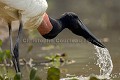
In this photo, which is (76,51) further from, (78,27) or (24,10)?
(24,10)

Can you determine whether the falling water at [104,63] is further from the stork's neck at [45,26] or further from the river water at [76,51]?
the stork's neck at [45,26]

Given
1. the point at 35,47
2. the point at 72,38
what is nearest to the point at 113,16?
the point at 72,38

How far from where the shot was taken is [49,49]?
906cm

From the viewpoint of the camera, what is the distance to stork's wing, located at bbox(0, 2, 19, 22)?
598 cm

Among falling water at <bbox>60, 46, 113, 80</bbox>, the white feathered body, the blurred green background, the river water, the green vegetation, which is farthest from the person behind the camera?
the blurred green background

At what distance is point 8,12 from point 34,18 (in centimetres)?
33

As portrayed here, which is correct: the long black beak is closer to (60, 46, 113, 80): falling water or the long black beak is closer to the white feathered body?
(60, 46, 113, 80): falling water

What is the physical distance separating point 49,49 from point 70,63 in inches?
60.1

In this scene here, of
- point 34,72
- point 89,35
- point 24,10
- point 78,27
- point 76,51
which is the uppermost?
point 24,10

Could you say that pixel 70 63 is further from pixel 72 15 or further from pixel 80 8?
pixel 80 8

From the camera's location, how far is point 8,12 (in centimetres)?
615

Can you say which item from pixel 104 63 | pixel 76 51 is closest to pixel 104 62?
pixel 104 63

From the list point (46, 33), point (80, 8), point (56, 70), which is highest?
point (80, 8)

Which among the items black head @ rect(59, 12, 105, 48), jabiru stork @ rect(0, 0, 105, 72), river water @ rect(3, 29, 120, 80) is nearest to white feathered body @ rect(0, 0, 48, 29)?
jabiru stork @ rect(0, 0, 105, 72)
